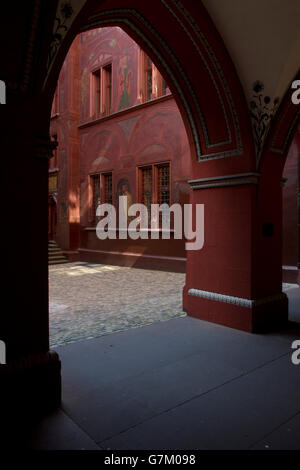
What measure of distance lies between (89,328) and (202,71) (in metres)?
3.71

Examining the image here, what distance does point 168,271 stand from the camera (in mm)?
10797

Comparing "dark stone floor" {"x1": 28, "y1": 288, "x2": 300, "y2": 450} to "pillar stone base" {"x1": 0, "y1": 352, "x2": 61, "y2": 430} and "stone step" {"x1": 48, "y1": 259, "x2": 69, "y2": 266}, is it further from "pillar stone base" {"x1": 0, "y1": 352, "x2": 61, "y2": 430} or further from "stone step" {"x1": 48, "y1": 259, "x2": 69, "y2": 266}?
"stone step" {"x1": 48, "y1": 259, "x2": 69, "y2": 266}

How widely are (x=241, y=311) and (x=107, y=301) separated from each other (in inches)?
118

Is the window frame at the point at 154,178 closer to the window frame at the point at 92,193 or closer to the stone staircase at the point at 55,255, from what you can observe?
the window frame at the point at 92,193

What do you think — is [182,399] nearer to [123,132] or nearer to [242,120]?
[242,120]

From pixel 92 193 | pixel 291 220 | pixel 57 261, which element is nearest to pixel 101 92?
pixel 92 193

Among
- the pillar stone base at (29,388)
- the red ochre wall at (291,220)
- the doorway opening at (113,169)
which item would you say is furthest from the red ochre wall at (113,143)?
the pillar stone base at (29,388)

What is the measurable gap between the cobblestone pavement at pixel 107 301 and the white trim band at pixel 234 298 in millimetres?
673

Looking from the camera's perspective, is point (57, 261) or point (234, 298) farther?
point (57, 261)

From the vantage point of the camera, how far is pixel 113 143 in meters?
12.6

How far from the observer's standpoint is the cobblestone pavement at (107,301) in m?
4.83

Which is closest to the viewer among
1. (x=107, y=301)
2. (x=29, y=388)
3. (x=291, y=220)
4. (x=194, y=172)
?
(x=29, y=388)

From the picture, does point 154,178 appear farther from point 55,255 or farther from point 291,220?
point 55,255

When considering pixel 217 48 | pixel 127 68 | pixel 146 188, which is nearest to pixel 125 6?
pixel 217 48
